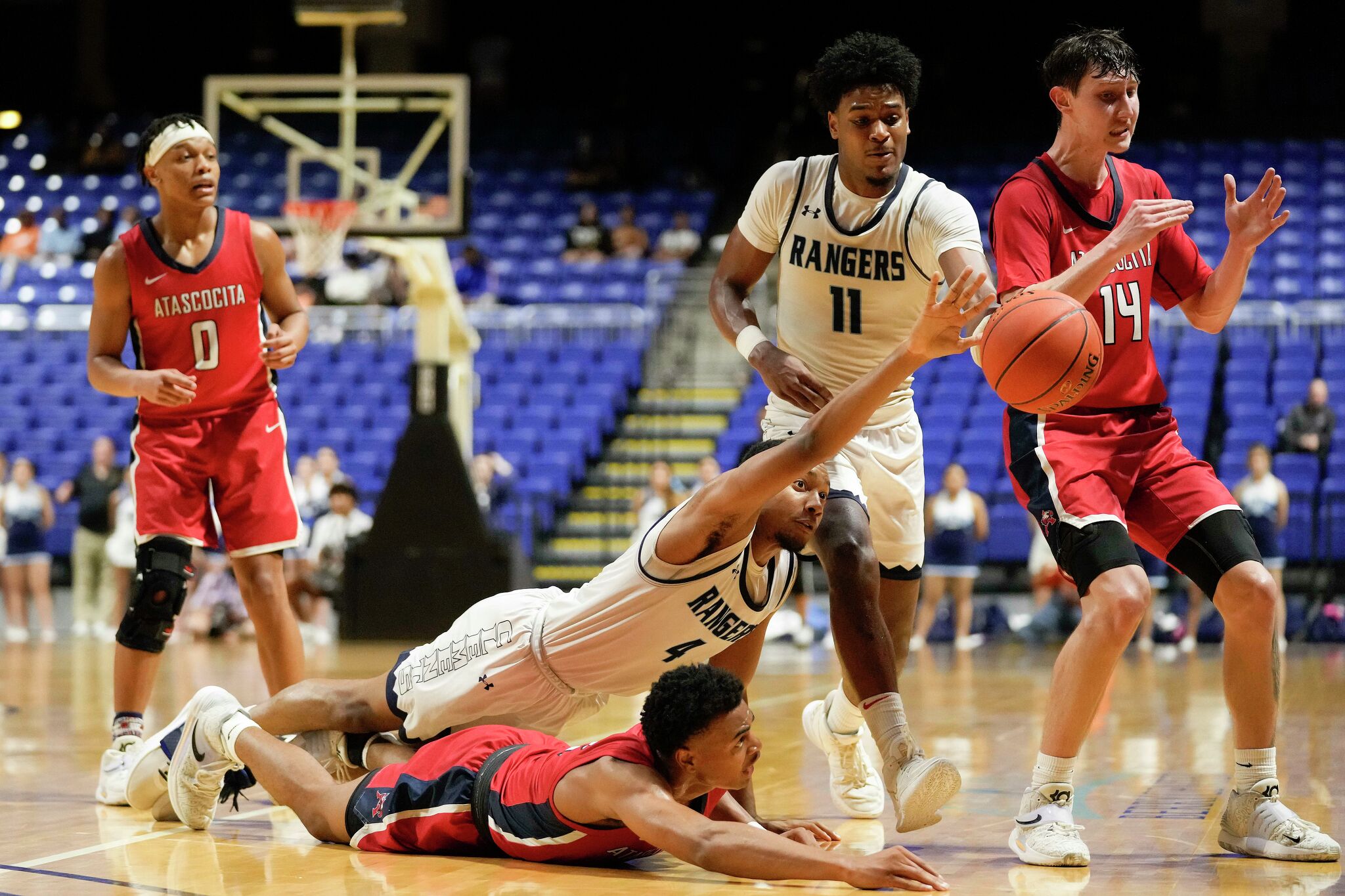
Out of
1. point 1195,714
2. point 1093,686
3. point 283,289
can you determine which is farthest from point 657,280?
point 1093,686

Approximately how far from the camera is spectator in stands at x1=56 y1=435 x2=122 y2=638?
14.0 meters

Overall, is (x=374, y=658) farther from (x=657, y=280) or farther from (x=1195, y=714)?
(x=657, y=280)

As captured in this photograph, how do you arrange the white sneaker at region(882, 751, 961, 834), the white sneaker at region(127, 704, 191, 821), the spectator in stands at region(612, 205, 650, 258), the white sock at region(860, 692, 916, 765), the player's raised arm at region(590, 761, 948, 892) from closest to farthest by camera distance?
1. the player's raised arm at region(590, 761, 948, 892)
2. the white sneaker at region(882, 751, 961, 834)
3. the white sock at region(860, 692, 916, 765)
4. the white sneaker at region(127, 704, 191, 821)
5. the spectator in stands at region(612, 205, 650, 258)

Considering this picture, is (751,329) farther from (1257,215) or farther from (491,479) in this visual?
(491,479)

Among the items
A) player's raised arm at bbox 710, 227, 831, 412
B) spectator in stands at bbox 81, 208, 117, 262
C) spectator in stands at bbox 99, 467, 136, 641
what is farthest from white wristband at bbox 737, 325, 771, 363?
spectator in stands at bbox 81, 208, 117, 262

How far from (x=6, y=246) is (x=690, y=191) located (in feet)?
28.7

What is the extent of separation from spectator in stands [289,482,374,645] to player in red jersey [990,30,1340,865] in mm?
9898

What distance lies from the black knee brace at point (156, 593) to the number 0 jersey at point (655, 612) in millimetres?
1563

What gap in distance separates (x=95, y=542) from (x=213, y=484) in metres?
9.33

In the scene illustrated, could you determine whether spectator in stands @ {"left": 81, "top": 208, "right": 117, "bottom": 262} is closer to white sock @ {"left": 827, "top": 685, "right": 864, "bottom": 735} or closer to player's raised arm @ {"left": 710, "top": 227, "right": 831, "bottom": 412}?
player's raised arm @ {"left": 710, "top": 227, "right": 831, "bottom": 412}

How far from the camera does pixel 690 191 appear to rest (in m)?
20.9

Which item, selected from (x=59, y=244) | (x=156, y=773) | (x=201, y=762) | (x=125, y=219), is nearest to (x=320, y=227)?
(x=156, y=773)

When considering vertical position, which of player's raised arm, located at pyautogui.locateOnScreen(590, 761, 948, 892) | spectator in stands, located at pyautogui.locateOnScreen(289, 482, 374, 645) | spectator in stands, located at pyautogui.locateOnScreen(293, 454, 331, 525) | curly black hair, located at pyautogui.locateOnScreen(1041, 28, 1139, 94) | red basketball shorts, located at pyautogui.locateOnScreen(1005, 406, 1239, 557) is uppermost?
curly black hair, located at pyautogui.locateOnScreen(1041, 28, 1139, 94)

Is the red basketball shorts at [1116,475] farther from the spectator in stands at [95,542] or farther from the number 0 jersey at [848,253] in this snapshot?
the spectator in stands at [95,542]
